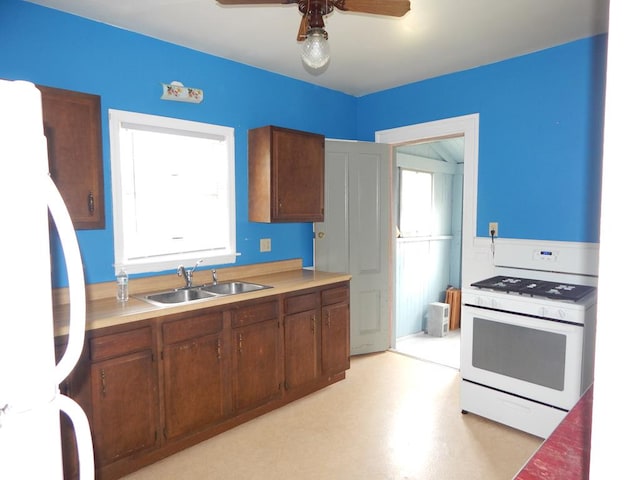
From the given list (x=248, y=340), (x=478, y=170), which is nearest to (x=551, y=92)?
(x=478, y=170)

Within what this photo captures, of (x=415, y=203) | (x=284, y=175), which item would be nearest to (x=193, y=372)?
(x=284, y=175)

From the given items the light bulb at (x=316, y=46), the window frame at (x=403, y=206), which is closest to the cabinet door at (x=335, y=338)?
the window frame at (x=403, y=206)

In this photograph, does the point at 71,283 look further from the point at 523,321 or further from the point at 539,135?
the point at 539,135

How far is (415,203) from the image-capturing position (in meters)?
4.82

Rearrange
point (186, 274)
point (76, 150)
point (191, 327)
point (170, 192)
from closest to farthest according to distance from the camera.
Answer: point (76, 150)
point (191, 327)
point (186, 274)
point (170, 192)

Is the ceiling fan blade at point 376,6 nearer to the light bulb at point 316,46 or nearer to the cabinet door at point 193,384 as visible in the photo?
the light bulb at point 316,46

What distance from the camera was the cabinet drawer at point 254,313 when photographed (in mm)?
2539

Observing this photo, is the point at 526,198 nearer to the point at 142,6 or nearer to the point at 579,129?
the point at 579,129

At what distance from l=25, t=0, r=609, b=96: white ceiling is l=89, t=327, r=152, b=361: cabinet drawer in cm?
186

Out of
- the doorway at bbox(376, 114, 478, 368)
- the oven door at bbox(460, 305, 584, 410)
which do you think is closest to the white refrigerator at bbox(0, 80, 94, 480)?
the oven door at bbox(460, 305, 584, 410)

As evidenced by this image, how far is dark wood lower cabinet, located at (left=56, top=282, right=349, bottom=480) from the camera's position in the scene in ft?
6.56

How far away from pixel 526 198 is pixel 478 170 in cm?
46

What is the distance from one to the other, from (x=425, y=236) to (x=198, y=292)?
10.1ft

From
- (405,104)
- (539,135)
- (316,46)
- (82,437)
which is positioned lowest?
(82,437)
